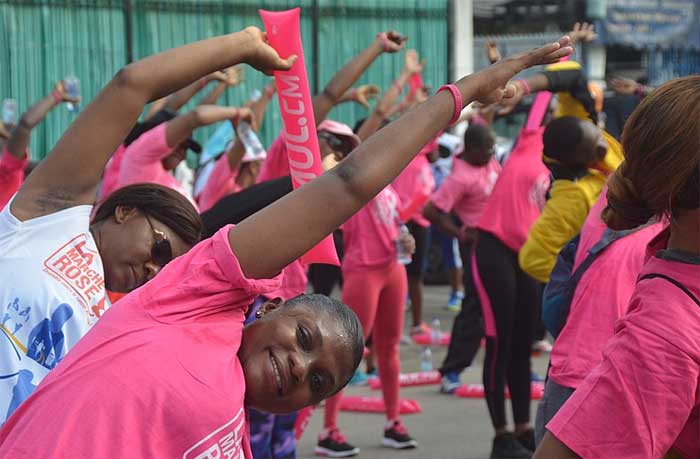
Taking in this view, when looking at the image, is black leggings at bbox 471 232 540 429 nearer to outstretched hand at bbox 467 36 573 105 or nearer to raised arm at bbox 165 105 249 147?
raised arm at bbox 165 105 249 147

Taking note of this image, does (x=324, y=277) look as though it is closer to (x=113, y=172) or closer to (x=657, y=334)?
(x=113, y=172)

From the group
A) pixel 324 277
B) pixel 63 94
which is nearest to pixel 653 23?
pixel 324 277

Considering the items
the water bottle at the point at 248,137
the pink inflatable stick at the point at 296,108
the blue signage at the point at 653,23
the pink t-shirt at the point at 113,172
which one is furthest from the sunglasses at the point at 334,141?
the blue signage at the point at 653,23

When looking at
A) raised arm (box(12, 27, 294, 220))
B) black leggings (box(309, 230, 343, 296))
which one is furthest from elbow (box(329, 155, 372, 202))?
black leggings (box(309, 230, 343, 296))

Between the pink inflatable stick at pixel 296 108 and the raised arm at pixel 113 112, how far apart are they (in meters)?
0.37

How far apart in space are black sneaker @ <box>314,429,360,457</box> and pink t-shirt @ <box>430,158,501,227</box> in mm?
2676

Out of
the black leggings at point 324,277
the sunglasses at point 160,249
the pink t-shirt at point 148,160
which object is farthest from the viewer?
the black leggings at point 324,277

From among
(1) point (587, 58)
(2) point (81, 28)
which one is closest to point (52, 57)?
(2) point (81, 28)

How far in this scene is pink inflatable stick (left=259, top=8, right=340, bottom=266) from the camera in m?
3.08

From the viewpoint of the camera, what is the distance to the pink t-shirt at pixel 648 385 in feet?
6.25

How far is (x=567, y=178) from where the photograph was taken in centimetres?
472

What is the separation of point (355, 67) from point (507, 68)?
1882mm

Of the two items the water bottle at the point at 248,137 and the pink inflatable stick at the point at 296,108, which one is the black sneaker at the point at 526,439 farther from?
the pink inflatable stick at the point at 296,108

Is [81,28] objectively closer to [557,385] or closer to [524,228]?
[524,228]
